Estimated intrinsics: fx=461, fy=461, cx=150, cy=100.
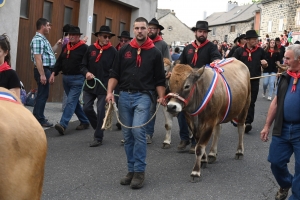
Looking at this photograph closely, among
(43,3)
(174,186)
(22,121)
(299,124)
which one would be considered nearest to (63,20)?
(43,3)

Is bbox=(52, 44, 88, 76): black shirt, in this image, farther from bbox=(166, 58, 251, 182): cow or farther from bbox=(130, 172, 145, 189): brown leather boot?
bbox=(130, 172, 145, 189): brown leather boot

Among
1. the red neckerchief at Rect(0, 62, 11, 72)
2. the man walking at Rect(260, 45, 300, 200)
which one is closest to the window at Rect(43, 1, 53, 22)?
the red neckerchief at Rect(0, 62, 11, 72)

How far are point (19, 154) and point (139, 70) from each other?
3.56 metres

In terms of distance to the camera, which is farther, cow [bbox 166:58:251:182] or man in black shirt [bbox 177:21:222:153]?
man in black shirt [bbox 177:21:222:153]

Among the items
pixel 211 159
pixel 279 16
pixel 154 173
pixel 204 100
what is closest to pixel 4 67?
pixel 154 173

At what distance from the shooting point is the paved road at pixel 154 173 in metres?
5.54

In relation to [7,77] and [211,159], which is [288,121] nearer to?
[211,159]

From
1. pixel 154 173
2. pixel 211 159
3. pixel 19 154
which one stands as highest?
pixel 19 154

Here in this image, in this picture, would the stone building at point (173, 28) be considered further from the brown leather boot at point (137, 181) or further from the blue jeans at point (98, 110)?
the brown leather boot at point (137, 181)

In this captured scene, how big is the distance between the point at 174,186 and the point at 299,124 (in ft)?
5.98

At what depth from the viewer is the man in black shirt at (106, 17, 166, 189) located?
574cm

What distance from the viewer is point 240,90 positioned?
757 centimetres

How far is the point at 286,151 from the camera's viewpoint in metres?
4.99

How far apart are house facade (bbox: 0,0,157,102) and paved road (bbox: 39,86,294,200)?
3.07m
